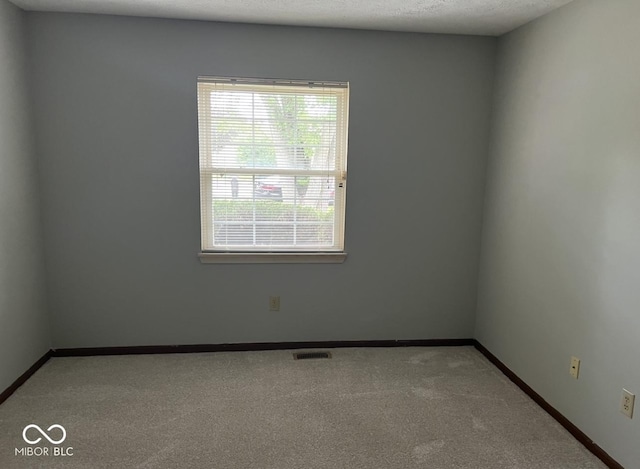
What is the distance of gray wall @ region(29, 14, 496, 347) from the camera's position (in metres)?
2.81

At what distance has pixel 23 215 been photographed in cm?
268

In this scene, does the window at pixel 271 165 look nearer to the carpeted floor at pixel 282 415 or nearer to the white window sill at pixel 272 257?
the white window sill at pixel 272 257

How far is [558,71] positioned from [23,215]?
3356 mm

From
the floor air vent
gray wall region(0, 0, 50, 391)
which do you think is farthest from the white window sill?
gray wall region(0, 0, 50, 391)

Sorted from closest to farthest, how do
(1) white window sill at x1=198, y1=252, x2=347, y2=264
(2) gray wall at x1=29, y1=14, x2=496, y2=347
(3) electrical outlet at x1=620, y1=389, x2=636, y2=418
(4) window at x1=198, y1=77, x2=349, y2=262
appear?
(3) electrical outlet at x1=620, y1=389, x2=636, y2=418 < (2) gray wall at x1=29, y1=14, x2=496, y2=347 < (4) window at x1=198, y1=77, x2=349, y2=262 < (1) white window sill at x1=198, y1=252, x2=347, y2=264

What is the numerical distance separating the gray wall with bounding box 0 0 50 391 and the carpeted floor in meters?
0.30

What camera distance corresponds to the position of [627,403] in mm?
1934

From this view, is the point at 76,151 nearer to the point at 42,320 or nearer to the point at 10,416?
the point at 42,320

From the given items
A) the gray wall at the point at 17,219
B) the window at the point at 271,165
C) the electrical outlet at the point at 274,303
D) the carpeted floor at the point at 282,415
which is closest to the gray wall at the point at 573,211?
the carpeted floor at the point at 282,415

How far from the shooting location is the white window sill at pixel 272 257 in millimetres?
3049

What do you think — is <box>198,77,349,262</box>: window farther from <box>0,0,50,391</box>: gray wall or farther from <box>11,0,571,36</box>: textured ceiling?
<box>0,0,50,391</box>: gray wall

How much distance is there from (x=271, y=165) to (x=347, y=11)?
110cm

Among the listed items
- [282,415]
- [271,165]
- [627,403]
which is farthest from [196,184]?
[627,403]

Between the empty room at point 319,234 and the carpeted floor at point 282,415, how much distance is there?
0.05ft
